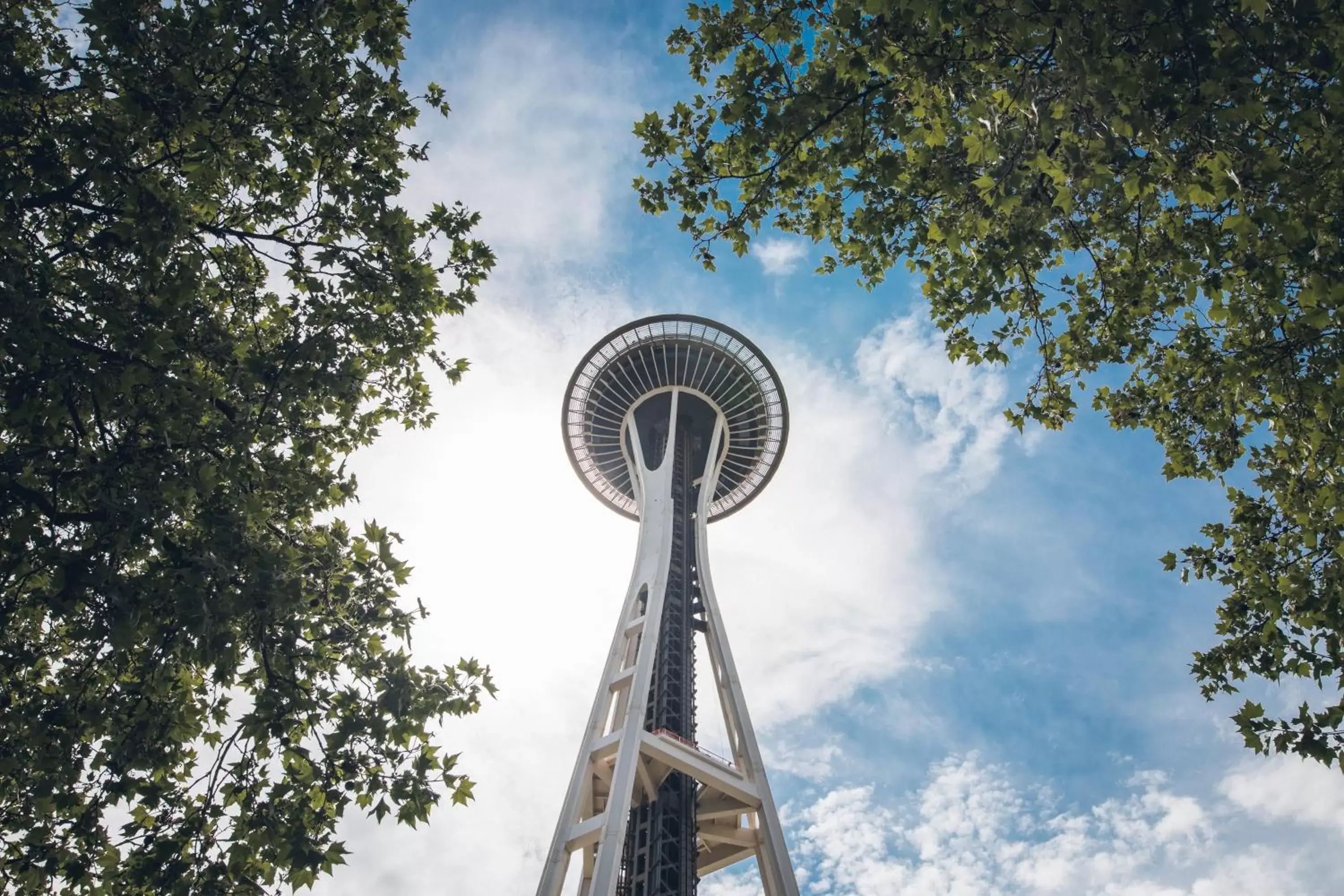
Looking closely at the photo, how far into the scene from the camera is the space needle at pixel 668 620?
19.9 meters

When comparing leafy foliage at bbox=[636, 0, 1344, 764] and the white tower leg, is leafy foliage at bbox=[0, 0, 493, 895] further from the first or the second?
the white tower leg

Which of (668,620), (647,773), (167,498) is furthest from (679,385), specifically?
(167,498)

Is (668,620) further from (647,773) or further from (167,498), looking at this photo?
(167,498)

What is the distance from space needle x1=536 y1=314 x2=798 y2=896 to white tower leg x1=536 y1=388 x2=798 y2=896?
5 centimetres

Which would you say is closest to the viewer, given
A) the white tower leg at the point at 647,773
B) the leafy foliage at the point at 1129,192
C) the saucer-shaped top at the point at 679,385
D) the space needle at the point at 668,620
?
the leafy foliage at the point at 1129,192

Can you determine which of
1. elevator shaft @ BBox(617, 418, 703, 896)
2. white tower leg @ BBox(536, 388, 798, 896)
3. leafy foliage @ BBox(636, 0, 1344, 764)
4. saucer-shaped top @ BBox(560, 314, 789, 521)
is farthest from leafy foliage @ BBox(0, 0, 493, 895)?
saucer-shaped top @ BBox(560, 314, 789, 521)

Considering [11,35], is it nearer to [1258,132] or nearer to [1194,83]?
[1194,83]

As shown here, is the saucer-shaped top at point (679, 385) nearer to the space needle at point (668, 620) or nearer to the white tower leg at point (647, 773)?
the space needle at point (668, 620)

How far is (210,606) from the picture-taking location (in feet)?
18.6

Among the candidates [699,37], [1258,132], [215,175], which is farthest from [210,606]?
[1258,132]

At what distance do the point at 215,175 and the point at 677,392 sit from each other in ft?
100

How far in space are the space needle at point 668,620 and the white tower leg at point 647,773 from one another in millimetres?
45

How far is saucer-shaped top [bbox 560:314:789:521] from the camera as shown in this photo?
36.7 meters

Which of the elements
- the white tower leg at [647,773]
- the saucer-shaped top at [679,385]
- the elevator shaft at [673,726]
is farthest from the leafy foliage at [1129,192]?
the saucer-shaped top at [679,385]
